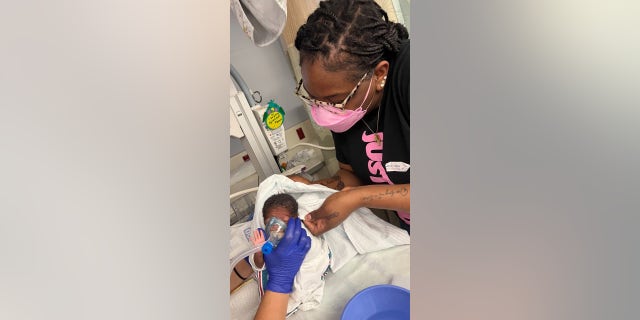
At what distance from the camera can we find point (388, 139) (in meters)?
1.34

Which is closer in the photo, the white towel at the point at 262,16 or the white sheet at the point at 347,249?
the white towel at the point at 262,16

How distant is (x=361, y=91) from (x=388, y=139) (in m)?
0.22

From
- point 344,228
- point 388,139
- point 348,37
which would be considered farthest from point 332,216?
point 348,37

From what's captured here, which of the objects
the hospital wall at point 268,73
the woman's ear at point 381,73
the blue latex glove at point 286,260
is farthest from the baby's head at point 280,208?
the woman's ear at point 381,73

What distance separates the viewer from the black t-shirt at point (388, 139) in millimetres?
1202

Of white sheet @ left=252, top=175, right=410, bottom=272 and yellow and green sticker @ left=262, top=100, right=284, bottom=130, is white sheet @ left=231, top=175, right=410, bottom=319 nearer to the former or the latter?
white sheet @ left=252, top=175, right=410, bottom=272

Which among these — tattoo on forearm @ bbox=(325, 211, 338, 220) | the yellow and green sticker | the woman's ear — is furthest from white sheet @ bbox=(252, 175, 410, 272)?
the woman's ear

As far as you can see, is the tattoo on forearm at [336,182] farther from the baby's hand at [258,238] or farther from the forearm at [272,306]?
the forearm at [272,306]

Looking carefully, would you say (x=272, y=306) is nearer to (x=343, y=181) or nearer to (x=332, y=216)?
(x=332, y=216)

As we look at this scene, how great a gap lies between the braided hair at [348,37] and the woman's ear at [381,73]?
0.02m

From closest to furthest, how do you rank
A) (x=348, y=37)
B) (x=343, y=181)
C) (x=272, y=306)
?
(x=348, y=37) → (x=272, y=306) → (x=343, y=181)
